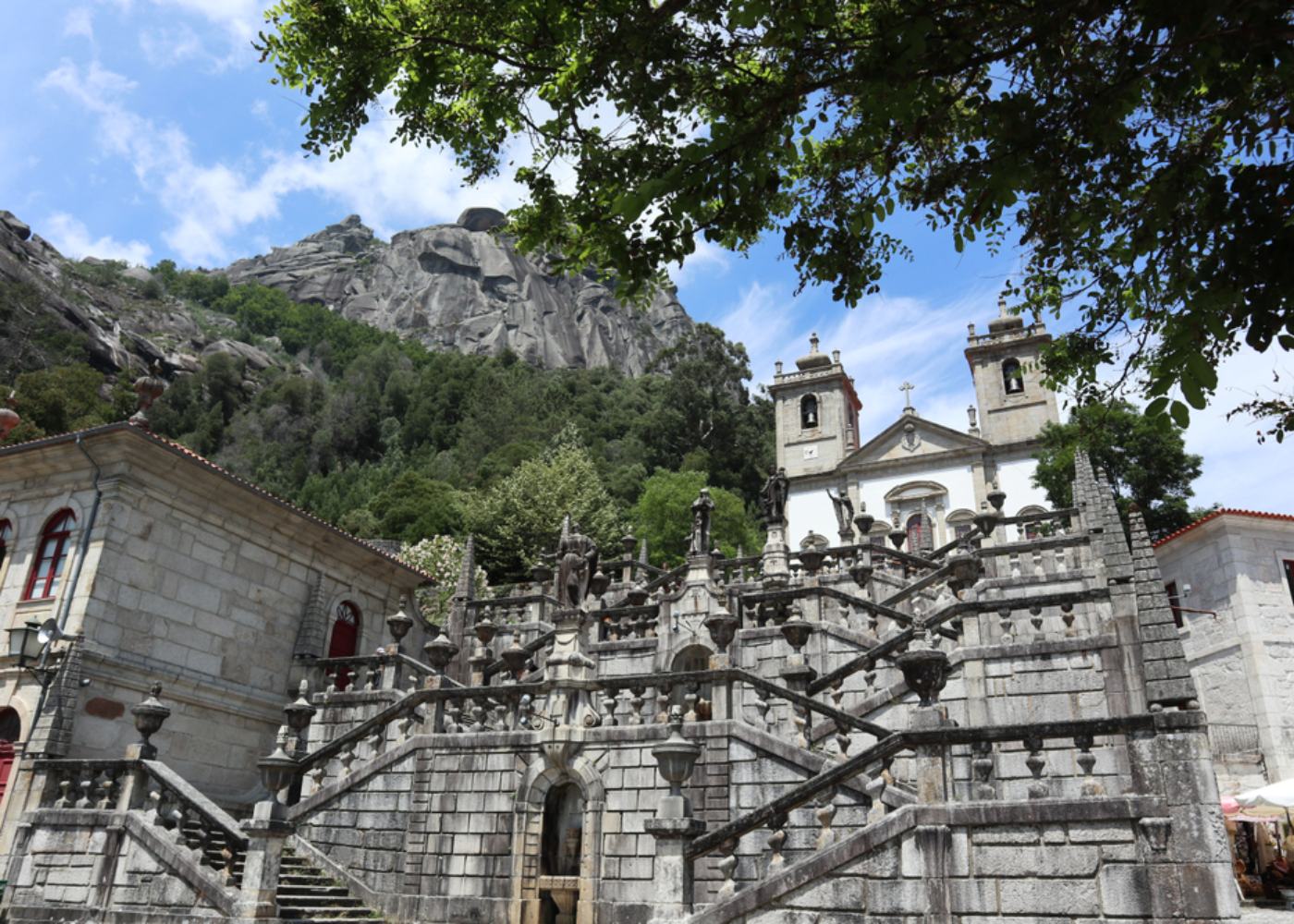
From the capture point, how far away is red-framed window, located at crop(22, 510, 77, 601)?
1623 cm

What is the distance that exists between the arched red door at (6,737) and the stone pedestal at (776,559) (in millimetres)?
14711

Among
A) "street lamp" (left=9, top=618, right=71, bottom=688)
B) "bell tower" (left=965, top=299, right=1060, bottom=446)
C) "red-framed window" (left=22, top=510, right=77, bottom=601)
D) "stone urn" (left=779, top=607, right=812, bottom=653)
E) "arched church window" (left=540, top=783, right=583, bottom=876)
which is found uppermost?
"bell tower" (left=965, top=299, right=1060, bottom=446)

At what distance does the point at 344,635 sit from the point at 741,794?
12801mm

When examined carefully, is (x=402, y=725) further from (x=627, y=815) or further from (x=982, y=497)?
(x=982, y=497)

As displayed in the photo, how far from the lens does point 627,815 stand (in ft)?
40.4

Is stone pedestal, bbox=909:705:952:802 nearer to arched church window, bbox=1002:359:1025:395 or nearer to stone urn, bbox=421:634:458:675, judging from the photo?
stone urn, bbox=421:634:458:675

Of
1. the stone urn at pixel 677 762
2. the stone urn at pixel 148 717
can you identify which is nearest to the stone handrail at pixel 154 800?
the stone urn at pixel 148 717

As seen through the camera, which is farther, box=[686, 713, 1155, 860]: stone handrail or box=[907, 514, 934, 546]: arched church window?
box=[907, 514, 934, 546]: arched church window

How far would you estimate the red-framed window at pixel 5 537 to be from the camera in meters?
17.1

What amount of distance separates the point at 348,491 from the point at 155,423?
21.0m

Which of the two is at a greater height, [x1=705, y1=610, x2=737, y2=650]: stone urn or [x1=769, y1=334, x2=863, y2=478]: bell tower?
[x1=769, y1=334, x2=863, y2=478]: bell tower

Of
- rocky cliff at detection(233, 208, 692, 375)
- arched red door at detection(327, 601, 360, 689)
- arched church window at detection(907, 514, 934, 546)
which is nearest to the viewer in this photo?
arched red door at detection(327, 601, 360, 689)

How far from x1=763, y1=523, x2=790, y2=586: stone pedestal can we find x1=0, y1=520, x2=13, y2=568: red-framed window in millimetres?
15419

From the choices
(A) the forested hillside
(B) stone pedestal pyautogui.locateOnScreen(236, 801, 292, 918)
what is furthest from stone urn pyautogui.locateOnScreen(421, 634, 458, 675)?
(A) the forested hillside
